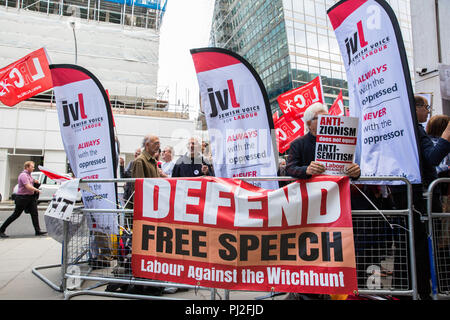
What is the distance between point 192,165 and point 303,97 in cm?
336

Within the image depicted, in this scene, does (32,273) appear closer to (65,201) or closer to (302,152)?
(65,201)

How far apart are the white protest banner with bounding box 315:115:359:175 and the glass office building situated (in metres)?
31.2

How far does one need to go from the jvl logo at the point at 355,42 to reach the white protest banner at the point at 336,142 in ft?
3.60

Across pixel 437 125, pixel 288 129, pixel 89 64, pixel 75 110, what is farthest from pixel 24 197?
pixel 89 64

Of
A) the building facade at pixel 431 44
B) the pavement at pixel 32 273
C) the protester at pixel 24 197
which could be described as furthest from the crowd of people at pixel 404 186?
the protester at pixel 24 197

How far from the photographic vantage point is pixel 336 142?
2.67 meters

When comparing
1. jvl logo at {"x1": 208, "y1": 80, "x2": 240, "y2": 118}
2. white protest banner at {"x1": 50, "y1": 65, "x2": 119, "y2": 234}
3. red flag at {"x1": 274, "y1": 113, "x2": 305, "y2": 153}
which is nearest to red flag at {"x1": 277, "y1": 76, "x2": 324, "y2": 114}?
red flag at {"x1": 274, "y1": 113, "x2": 305, "y2": 153}

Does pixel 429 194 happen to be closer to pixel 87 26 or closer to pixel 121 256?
pixel 121 256

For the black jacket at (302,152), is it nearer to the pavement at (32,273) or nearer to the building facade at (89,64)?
the pavement at (32,273)

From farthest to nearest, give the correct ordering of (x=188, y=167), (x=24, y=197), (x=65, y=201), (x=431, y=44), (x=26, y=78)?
(x=24, y=197), (x=431, y=44), (x=188, y=167), (x=26, y=78), (x=65, y=201)

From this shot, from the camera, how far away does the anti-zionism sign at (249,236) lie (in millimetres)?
2754

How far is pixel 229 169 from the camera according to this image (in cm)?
393
